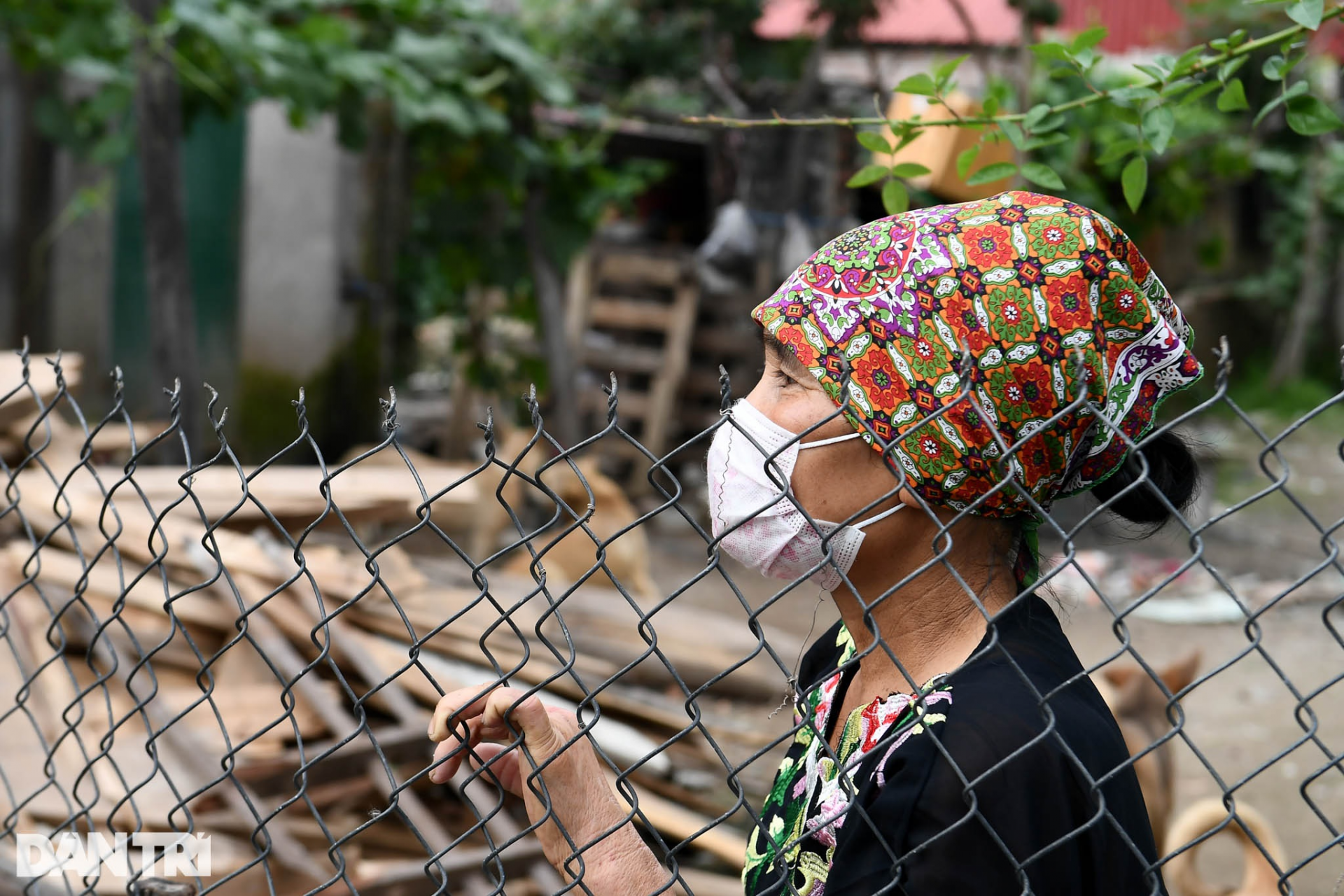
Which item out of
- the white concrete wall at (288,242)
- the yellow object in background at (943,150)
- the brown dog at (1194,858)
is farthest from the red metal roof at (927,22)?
the brown dog at (1194,858)

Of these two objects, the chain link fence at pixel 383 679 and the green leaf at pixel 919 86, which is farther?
the chain link fence at pixel 383 679

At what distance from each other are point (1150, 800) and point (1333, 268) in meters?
11.7

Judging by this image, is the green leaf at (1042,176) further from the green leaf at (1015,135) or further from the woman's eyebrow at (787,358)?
the woman's eyebrow at (787,358)

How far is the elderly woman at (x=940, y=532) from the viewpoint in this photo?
1.23 meters

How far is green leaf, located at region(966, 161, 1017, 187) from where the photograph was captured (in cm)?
191

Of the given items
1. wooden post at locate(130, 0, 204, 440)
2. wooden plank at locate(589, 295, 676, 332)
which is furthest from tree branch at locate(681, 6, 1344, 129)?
wooden plank at locate(589, 295, 676, 332)

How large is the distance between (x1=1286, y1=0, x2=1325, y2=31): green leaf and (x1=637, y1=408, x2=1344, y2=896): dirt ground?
6.48ft

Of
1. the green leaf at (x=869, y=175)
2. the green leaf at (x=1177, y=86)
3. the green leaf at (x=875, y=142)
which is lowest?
the green leaf at (x=869, y=175)

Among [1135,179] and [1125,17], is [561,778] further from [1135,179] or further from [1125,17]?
[1125,17]

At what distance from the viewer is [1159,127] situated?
1.76 meters

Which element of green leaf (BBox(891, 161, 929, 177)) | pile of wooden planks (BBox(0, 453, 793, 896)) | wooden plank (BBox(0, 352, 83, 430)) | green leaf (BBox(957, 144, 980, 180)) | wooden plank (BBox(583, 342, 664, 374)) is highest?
green leaf (BBox(957, 144, 980, 180))

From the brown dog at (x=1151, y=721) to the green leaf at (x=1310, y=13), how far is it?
2.18 metres

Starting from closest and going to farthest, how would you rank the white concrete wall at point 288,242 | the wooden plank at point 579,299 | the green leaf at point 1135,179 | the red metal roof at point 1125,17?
the green leaf at point 1135,179, the white concrete wall at point 288,242, the wooden plank at point 579,299, the red metal roof at point 1125,17

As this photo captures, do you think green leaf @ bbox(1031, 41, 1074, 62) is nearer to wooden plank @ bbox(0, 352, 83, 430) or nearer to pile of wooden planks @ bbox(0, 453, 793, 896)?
pile of wooden planks @ bbox(0, 453, 793, 896)
